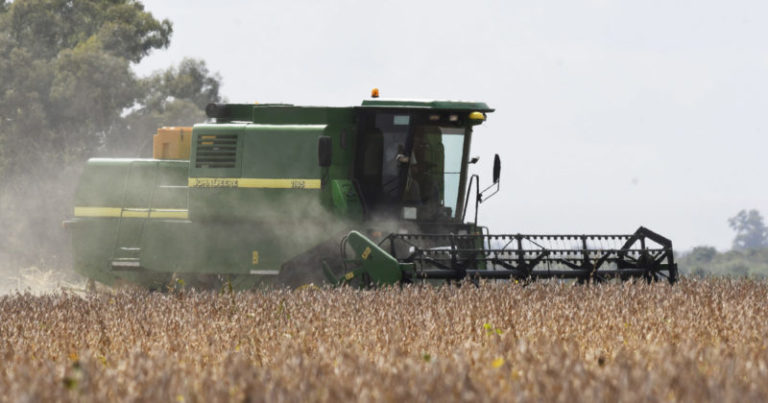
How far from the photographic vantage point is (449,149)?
A: 12.6 m

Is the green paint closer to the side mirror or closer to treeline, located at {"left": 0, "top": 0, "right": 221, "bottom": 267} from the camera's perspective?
the side mirror

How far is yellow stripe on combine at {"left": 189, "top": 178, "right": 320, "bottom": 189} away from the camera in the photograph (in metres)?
12.2

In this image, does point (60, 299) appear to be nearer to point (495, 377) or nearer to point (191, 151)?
point (191, 151)

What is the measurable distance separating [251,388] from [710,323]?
12.1ft

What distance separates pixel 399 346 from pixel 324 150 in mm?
6620

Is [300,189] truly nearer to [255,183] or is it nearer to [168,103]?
[255,183]

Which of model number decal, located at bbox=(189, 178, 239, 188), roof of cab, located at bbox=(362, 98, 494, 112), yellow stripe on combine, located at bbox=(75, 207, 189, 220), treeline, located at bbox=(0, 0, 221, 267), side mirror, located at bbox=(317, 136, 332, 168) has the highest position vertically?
treeline, located at bbox=(0, 0, 221, 267)

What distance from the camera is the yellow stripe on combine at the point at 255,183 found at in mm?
12172

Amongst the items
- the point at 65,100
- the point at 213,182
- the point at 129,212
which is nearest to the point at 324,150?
the point at 213,182

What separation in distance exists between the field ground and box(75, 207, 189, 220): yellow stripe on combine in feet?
10.5

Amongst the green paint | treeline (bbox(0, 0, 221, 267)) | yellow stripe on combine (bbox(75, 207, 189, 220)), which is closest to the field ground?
the green paint

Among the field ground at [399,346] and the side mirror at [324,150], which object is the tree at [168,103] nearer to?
the side mirror at [324,150]

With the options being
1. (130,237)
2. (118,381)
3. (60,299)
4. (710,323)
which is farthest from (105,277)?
(118,381)

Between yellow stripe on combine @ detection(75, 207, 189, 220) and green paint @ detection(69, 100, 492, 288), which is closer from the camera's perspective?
green paint @ detection(69, 100, 492, 288)
